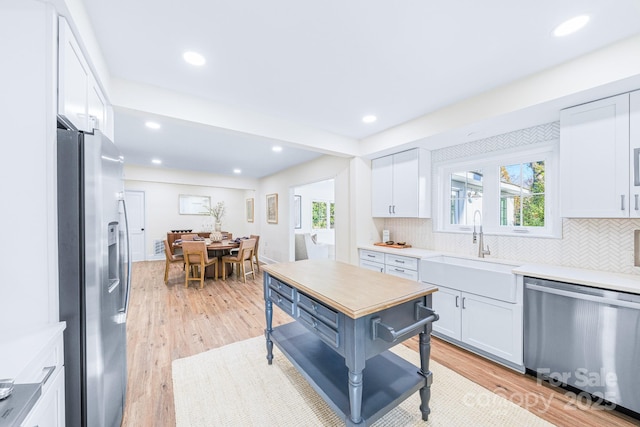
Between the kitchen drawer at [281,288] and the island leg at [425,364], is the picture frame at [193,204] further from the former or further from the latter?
the island leg at [425,364]

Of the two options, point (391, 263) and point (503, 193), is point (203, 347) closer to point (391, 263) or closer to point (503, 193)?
point (391, 263)

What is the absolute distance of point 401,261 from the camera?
3.20 metres

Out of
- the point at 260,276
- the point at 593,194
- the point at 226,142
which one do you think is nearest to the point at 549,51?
the point at 593,194

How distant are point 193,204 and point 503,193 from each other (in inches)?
324

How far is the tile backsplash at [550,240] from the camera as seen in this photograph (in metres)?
2.12

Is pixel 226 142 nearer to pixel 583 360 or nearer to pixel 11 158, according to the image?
pixel 11 158

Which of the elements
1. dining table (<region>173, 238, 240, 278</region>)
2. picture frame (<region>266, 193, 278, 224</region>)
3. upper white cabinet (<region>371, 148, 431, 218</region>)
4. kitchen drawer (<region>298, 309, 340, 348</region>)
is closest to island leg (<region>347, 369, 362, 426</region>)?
kitchen drawer (<region>298, 309, 340, 348</region>)

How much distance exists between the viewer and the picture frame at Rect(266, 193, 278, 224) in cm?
696

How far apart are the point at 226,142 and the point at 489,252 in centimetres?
411

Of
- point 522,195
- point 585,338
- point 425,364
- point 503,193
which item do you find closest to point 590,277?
point 585,338

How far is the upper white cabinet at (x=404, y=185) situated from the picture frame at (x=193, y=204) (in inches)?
256

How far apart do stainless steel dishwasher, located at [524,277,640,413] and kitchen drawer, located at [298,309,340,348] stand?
5.94ft

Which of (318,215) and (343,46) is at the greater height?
(343,46)

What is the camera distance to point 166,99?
2383 mm
